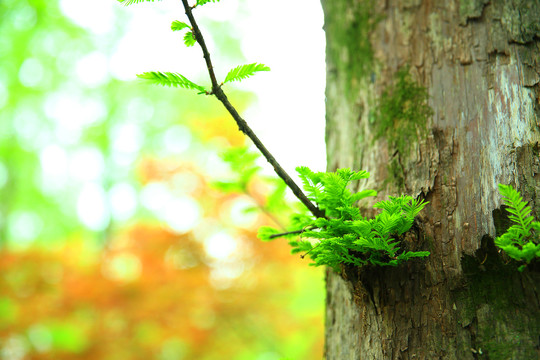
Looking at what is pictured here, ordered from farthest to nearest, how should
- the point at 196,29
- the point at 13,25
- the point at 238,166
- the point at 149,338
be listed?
the point at 13,25
the point at 149,338
the point at 238,166
the point at 196,29

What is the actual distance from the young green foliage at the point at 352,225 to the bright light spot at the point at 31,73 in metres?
8.59

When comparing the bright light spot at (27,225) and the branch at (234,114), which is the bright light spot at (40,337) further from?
the bright light spot at (27,225)

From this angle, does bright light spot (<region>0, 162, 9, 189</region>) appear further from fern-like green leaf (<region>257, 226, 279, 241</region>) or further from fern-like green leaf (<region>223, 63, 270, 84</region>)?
fern-like green leaf (<region>223, 63, 270, 84</region>)

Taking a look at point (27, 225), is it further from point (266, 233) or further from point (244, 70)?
point (244, 70)

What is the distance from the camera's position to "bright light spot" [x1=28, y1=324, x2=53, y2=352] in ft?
12.8

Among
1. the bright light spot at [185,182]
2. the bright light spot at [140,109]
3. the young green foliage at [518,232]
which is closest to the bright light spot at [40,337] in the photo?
the bright light spot at [185,182]

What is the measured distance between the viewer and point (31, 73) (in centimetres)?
774

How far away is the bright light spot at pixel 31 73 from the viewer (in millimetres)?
7551

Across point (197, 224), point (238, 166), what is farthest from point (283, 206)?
point (197, 224)

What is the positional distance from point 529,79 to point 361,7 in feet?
2.01

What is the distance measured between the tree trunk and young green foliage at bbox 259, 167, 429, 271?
10cm

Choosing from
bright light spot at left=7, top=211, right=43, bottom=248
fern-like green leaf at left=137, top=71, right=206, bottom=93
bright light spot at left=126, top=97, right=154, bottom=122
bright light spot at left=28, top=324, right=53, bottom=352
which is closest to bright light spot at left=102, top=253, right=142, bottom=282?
bright light spot at left=28, top=324, right=53, bottom=352

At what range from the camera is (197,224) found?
533 centimetres

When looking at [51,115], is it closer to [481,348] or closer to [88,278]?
[88,278]
